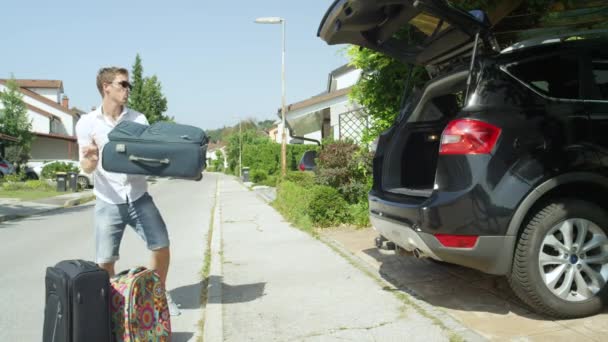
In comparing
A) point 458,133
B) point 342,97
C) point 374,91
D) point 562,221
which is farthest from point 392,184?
point 342,97

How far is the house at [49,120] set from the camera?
48.2m

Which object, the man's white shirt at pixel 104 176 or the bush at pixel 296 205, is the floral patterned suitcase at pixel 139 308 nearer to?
the man's white shirt at pixel 104 176

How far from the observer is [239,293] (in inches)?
189

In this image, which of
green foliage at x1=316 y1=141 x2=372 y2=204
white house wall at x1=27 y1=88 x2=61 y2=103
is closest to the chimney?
white house wall at x1=27 y1=88 x2=61 y2=103

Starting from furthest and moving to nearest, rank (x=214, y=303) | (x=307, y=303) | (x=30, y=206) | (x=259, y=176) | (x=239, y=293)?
(x=259, y=176) → (x=30, y=206) → (x=239, y=293) → (x=214, y=303) → (x=307, y=303)

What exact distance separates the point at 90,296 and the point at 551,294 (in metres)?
2.98

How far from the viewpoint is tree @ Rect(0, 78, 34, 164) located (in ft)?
116

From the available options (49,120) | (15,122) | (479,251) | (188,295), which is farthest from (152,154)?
(49,120)

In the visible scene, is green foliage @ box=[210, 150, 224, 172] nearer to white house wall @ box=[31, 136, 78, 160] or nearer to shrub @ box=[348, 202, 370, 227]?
white house wall @ box=[31, 136, 78, 160]

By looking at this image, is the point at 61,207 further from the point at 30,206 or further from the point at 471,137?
the point at 471,137

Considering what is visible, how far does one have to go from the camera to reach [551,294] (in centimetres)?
349

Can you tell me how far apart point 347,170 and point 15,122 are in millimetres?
35741

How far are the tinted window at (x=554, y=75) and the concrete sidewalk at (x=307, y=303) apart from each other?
6.05 feet

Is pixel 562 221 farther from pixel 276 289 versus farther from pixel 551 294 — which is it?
pixel 276 289
